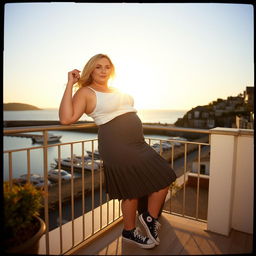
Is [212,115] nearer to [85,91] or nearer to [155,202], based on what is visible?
[155,202]

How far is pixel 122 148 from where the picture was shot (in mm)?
1682

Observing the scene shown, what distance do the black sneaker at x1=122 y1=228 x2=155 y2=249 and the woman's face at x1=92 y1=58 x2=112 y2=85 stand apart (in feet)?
4.10

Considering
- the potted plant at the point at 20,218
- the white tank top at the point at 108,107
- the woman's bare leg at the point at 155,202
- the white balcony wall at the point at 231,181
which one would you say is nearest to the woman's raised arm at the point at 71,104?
the white tank top at the point at 108,107

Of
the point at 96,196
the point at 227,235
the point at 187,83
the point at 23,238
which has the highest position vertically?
the point at 187,83

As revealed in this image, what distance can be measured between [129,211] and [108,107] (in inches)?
33.9

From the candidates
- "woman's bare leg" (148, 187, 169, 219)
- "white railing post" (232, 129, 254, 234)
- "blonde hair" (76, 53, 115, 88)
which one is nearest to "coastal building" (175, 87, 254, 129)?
"white railing post" (232, 129, 254, 234)

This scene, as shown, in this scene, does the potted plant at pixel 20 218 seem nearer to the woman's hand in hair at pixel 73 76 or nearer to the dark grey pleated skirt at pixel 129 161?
the dark grey pleated skirt at pixel 129 161

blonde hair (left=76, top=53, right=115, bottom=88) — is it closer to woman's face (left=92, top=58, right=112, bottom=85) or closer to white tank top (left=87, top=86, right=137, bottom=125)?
woman's face (left=92, top=58, right=112, bottom=85)

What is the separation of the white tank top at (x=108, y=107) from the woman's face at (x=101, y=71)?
155mm

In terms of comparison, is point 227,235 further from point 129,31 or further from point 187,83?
point 187,83

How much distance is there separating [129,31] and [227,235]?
216cm

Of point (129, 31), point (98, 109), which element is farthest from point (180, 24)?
point (98, 109)

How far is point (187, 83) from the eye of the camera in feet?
35.7

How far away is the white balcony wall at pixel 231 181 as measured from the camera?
2.05 metres
